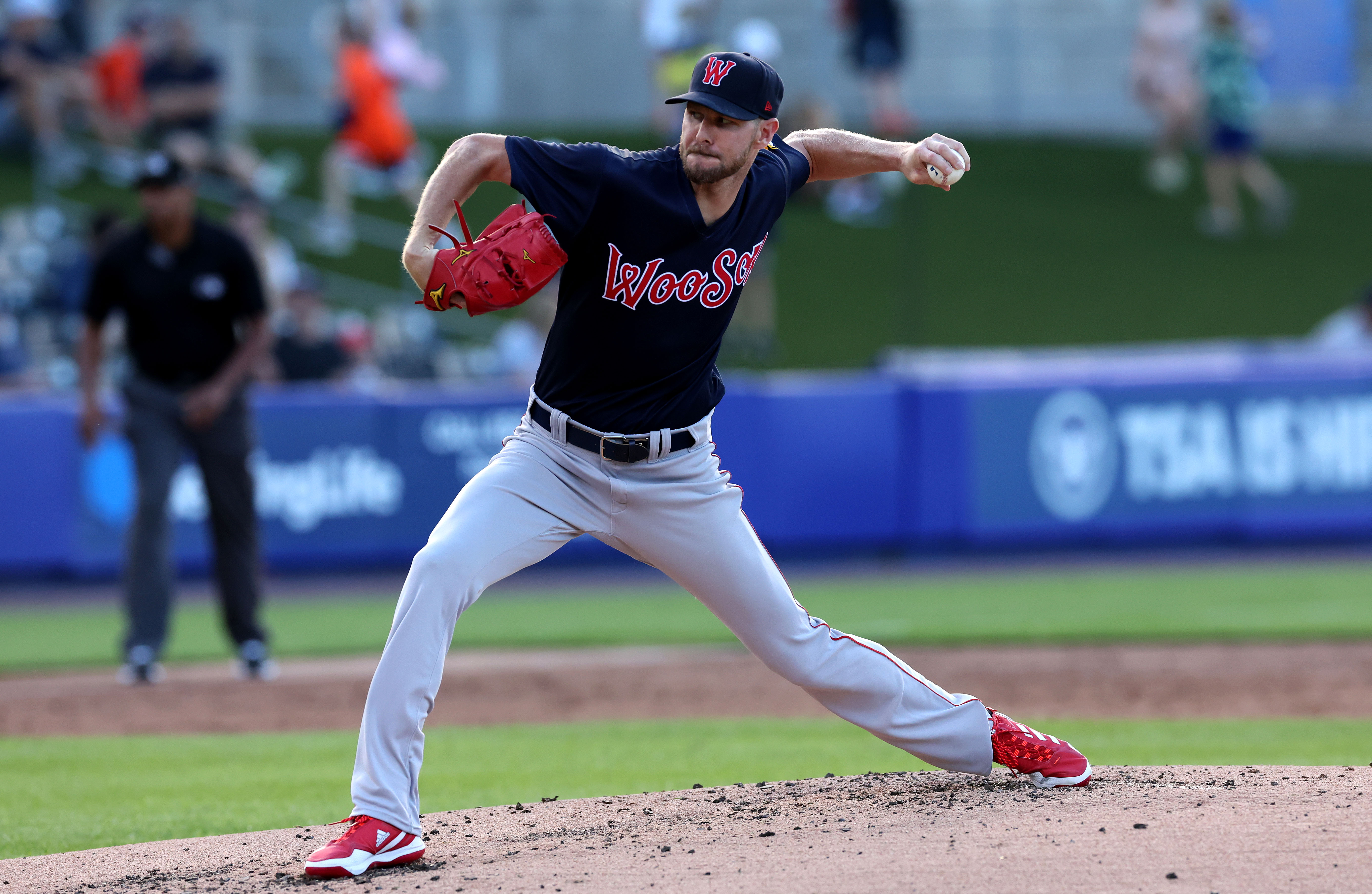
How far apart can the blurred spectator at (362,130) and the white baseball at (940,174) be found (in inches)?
440

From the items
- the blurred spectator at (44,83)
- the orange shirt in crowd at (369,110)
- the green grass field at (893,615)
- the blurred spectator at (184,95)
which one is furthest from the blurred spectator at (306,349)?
the blurred spectator at (44,83)

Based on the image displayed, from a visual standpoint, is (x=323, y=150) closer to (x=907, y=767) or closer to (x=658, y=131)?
(x=658, y=131)

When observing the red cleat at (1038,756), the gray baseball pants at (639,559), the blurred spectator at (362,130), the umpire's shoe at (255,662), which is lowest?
the umpire's shoe at (255,662)

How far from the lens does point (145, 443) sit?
812cm

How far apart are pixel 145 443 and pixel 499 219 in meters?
4.59

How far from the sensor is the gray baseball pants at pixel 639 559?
4.14 m

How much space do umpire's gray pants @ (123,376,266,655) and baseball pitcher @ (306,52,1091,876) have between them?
162 inches

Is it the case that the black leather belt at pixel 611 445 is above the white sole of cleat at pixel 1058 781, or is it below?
above

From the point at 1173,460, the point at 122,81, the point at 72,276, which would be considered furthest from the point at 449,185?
the point at 122,81

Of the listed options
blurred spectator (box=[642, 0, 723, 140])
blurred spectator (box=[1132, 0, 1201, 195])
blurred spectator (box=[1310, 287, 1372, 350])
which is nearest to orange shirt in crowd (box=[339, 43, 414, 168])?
blurred spectator (box=[642, 0, 723, 140])

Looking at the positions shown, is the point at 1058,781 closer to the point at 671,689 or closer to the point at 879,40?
the point at 671,689

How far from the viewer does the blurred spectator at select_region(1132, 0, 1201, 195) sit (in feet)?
67.3

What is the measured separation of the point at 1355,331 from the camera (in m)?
14.6

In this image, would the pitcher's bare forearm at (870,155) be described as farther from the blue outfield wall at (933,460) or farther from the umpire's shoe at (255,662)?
the blue outfield wall at (933,460)
